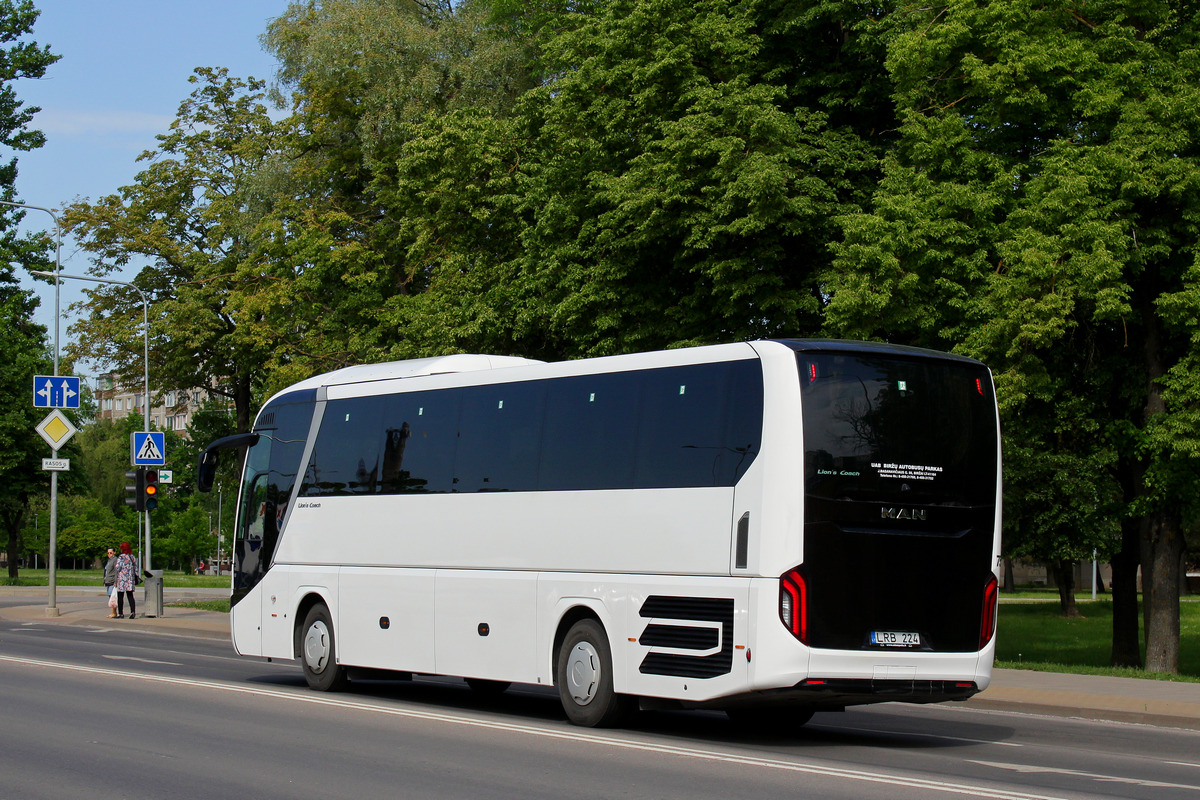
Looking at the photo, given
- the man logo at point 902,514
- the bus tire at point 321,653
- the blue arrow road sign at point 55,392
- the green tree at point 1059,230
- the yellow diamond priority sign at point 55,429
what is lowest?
the bus tire at point 321,653

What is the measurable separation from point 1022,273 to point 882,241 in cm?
220

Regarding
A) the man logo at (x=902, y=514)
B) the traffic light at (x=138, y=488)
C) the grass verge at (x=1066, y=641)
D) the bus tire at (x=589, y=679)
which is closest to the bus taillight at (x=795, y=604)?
the man logo at (x=902, y=514)

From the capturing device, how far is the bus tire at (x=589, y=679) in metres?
12.5

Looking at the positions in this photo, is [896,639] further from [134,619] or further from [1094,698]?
[134,619]

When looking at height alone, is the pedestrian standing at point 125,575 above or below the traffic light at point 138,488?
below

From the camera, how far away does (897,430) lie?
11500mm

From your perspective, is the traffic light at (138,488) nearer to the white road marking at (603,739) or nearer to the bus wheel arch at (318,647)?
the white road marking at (603,739)

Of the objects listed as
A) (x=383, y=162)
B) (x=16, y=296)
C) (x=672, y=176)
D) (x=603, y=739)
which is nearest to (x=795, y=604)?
(x=603, y=739)

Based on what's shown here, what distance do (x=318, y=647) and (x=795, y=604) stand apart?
25.4 ft

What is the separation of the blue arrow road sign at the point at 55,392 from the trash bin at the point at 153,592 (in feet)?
15.1

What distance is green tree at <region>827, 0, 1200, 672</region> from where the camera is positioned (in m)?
20.8

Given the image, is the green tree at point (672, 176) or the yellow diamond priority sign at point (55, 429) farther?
the yellow diamond priority sign at point (55, 429)

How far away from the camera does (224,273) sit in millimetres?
40500

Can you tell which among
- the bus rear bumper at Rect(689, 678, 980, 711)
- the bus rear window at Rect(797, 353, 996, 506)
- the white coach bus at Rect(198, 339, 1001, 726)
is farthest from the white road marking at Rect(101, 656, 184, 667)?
the bus rear window at Rect(797, 353, 996, 506)
